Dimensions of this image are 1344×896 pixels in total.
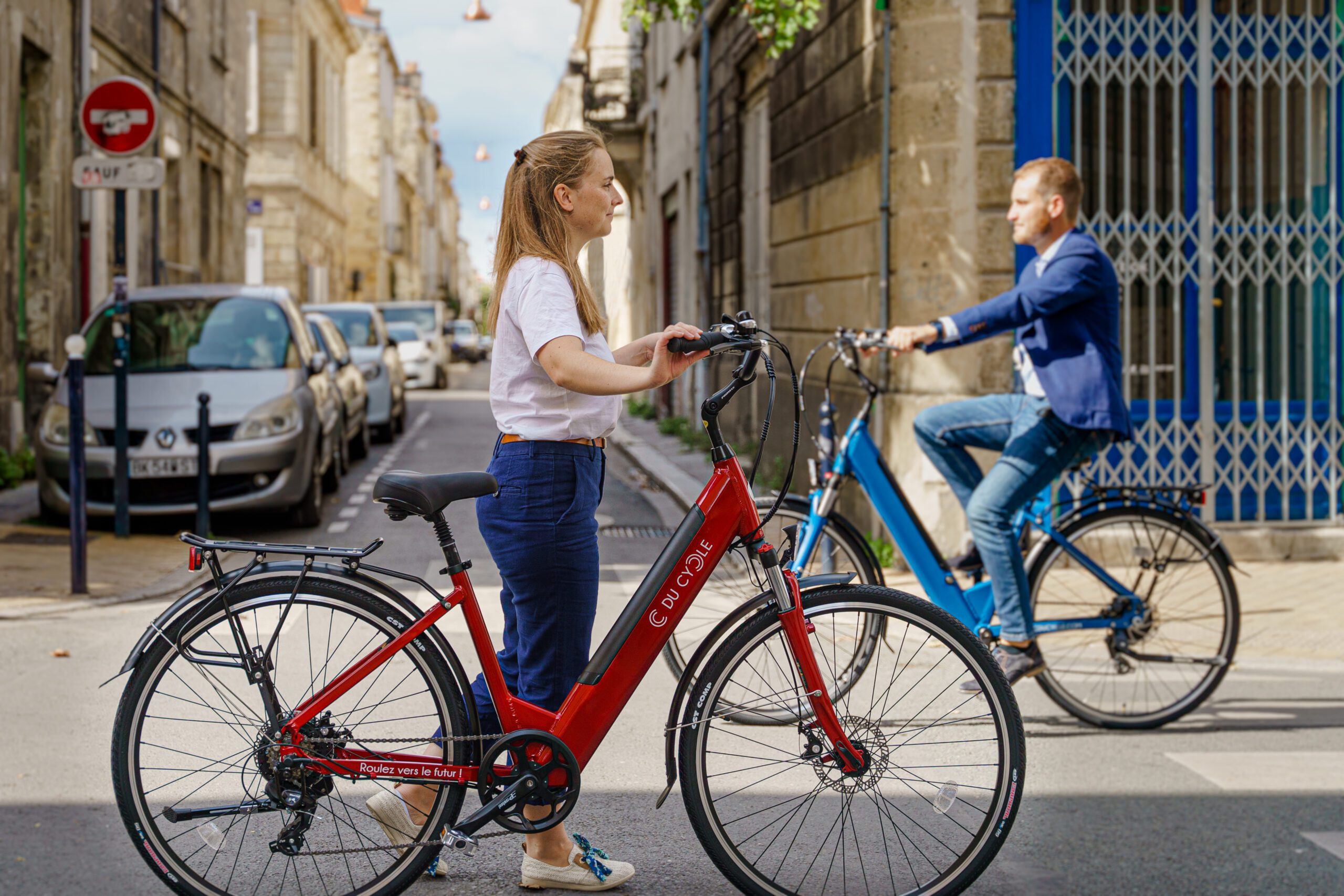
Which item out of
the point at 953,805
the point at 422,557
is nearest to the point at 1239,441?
the point at 422,557

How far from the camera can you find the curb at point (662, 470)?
12414 millimetres

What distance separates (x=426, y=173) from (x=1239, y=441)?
90192 mm

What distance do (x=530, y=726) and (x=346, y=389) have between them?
11.3m

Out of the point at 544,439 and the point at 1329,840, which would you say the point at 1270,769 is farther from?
the point at 544,439

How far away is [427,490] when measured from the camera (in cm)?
323

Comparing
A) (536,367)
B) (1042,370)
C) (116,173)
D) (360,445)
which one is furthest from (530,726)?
(360,445)

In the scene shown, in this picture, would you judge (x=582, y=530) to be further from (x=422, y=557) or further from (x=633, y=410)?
(x=633, y=410)

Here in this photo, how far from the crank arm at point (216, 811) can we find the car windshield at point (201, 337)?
762 centimetres

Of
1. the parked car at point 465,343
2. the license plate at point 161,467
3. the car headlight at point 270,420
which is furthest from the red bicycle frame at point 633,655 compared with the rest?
the parked car at point 465,343

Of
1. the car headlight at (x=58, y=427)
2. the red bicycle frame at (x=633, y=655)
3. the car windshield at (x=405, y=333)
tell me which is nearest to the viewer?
the red bicycle frame at (x=633, y=655)

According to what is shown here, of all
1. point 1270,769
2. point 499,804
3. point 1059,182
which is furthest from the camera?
point 1059,182

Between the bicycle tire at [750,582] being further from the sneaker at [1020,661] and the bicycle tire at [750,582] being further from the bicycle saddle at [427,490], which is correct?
the bicycle saddle at [427,490]

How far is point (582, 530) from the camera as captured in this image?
346 cm

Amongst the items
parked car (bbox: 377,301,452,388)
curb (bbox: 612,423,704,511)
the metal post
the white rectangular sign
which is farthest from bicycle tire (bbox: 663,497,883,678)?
parked car (bbox: 377,301,452,388)
